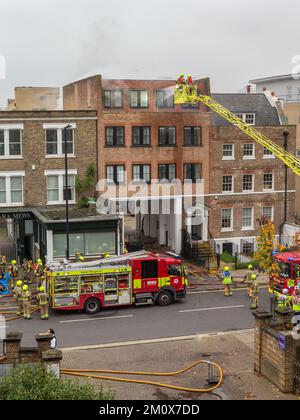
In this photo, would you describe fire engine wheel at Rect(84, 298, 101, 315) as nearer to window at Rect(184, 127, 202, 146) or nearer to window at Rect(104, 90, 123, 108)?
window at Rect(104, 90, 123, 108)

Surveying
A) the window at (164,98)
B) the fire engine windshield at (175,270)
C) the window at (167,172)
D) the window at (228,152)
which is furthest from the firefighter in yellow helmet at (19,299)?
the window at (228,152)

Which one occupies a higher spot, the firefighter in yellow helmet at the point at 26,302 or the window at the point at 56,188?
the window at the point at 56,188

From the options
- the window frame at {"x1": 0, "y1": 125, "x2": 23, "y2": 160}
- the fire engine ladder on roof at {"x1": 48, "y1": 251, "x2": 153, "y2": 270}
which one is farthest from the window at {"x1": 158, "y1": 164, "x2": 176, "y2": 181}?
the fire engine ladder on roof at {"x1": 48, "y1": 251, "x2": 153, "y2": 270}

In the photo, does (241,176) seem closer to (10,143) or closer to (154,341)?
(10,143)

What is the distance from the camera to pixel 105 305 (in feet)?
88.0

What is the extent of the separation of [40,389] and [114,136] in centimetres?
2661

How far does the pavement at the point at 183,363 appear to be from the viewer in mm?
17188

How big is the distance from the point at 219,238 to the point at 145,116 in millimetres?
9271

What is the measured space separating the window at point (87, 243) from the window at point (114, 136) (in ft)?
21.5

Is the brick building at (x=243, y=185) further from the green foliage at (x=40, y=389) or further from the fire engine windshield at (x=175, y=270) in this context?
the green foliage at (x=40, y=389)

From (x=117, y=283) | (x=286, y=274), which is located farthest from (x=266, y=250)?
(x=117, y=283)
